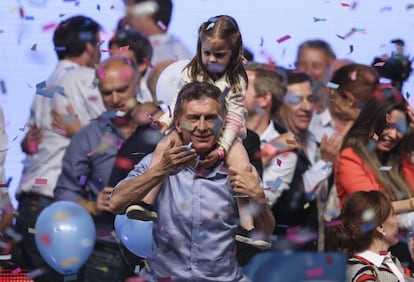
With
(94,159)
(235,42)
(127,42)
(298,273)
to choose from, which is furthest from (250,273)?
(127,42)

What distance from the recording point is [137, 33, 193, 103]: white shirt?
6668mm

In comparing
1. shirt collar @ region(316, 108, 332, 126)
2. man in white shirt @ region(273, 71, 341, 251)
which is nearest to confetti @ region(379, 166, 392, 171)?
man in white shirt @ region(273, 71, 341, 251)

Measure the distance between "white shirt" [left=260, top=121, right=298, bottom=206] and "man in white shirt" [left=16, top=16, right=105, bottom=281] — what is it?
2.51ft

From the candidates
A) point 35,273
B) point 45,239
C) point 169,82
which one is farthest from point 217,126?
point 35,273

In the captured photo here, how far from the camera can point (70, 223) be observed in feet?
19.4

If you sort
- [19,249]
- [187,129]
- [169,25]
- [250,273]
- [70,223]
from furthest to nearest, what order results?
[169,25] < [19,249] < [70,223] < [250,273] < [187,129]

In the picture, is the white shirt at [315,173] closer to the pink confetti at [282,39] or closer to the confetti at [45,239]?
the pink confetti at [282,39]

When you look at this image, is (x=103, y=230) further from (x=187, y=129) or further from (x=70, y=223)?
(x=187, y=129)

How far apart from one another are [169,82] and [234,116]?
0.84 m

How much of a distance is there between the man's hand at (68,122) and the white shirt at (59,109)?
17 mm

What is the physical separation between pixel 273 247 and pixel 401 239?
526 mm

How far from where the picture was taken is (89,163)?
20.6 ft

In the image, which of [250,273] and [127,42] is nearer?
[250,273]

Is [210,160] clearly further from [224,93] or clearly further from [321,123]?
[321,123]
